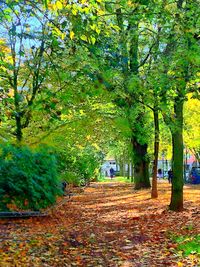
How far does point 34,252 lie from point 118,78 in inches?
169

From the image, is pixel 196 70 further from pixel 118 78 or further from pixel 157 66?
pixel 118 78

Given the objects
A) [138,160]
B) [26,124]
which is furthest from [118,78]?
[138,160]

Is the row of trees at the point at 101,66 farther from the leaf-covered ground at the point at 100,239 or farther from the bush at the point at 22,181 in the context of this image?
the leaf-covered ground at the point at 100,239

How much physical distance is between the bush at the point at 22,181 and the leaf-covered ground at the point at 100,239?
1.73 ft

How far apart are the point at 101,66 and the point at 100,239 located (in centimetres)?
430

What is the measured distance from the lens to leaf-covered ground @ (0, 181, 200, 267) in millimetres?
7344

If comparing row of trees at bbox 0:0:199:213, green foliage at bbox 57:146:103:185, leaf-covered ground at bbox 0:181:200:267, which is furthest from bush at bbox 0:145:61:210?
green foliage at bbox 57:146:103:185

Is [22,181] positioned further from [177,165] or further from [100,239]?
[177,165]

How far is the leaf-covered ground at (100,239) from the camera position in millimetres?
7344

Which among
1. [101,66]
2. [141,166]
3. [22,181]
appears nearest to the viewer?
[101,66]

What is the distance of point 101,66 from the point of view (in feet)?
23.0

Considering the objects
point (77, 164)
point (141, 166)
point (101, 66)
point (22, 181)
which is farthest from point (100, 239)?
point (77, 164)

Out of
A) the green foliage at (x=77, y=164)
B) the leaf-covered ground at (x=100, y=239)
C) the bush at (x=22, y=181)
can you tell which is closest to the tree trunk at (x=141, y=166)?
the green foliage at (x=77, y=164)

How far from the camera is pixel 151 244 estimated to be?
8.75m
